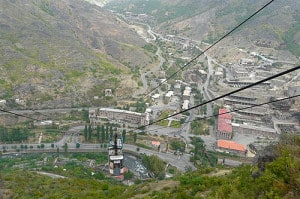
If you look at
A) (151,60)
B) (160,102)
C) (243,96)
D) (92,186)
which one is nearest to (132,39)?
(151,60)

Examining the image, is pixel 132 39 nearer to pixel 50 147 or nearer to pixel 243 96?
pixel 243 96

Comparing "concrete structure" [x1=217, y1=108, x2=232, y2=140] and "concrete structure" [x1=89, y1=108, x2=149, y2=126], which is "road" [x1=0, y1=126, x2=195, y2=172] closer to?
"concrete structure" [x1=89, y1=108, x2=149, y2=126]

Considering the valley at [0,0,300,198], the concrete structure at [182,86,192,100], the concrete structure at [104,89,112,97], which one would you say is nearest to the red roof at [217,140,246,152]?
the valley at [0,0,300,198]

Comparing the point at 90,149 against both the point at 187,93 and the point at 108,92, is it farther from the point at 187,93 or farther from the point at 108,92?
the point at 187,93

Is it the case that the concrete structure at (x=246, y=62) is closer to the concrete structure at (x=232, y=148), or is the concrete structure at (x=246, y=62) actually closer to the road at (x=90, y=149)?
the concrete structure at (x=232, y=148)

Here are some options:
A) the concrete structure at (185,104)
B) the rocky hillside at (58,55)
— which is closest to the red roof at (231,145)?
the concrete structure at (185,104)

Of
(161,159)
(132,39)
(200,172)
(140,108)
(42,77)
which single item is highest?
(132,39)

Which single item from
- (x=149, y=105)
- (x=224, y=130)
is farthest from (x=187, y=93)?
(x=224, y=130)
